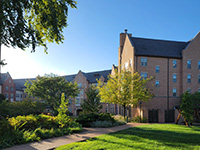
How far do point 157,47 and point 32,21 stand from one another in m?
26.3

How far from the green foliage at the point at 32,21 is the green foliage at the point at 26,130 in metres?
4.87

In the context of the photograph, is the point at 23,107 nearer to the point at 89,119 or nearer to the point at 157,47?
the point at 89,119

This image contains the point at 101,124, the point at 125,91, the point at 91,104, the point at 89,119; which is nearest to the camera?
the point at 101,124

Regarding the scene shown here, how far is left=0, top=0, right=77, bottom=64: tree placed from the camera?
419 inches

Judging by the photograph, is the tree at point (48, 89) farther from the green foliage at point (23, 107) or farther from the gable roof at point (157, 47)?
the gable roof at point (157, 47)

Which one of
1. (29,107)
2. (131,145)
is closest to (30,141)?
(131,145)

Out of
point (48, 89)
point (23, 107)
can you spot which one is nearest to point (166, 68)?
point (48, 89)

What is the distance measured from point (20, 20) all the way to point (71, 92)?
2786 cm

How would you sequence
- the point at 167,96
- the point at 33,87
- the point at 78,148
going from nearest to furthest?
the point at 78,148, the point at 167,96, the point at 33,87

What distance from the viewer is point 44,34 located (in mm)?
13258

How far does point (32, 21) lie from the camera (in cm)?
1266

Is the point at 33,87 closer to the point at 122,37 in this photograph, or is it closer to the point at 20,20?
the point at 122,37

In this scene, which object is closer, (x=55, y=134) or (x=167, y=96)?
(x=55, y=134)

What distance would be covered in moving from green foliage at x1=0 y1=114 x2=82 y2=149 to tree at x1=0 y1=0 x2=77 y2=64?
4.86 m
